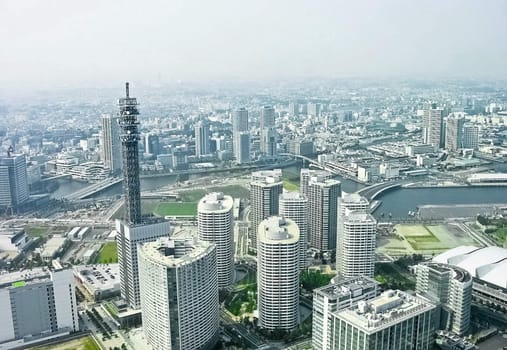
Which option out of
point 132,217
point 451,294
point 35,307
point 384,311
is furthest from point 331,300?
point 35,307

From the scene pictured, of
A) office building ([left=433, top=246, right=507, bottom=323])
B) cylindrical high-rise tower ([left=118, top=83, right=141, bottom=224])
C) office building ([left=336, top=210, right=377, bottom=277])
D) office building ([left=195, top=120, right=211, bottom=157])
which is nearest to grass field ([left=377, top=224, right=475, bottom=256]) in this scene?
office building ([left=433, top=246, right=507, bottom=323])

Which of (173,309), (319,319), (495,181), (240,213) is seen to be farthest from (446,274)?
(495,181)

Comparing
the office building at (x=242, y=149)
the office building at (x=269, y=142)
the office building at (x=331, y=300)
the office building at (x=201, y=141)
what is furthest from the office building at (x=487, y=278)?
the office building at (x=201, y=141)

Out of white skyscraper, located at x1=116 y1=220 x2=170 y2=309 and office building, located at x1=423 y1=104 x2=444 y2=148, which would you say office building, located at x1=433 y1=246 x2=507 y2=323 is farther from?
office building, located at x1=423 y1=104 x2=444 y2=148

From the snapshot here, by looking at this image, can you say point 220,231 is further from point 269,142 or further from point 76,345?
point 269,142

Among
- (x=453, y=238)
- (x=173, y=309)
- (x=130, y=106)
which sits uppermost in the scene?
(x=130, y=106)

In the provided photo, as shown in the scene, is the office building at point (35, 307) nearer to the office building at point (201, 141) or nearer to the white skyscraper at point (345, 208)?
the white skyscraper at point (345, 208)

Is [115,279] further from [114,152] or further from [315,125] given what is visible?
[315,125]
